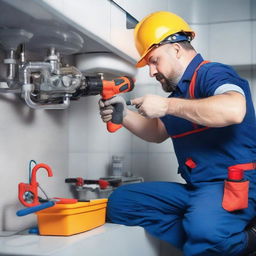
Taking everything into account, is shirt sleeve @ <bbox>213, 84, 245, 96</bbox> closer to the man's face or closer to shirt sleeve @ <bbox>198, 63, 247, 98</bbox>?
shirt sleeve @ <bbox>198, 63, 247, 98</bbox>

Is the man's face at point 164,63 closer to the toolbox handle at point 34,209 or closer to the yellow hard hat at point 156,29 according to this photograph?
the yellow hard hat at point 156,29

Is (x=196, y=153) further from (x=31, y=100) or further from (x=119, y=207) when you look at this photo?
(x=31, y=100)

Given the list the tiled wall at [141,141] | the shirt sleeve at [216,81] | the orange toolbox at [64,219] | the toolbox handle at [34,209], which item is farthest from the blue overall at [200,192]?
the tiled wall at [141,141]

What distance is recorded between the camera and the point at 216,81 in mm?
1496

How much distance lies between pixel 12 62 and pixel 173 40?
0.59m

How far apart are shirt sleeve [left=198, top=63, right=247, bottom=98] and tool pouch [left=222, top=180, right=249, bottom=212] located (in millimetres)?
296

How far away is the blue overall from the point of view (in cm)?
151

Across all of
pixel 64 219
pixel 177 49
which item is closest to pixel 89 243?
pixel 64 219

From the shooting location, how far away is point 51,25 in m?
1.45

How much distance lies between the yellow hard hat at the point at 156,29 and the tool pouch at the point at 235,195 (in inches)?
22.6

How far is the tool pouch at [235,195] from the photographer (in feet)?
4.91

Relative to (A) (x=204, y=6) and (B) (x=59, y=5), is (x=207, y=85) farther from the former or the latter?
(A) (x=204, y=6)

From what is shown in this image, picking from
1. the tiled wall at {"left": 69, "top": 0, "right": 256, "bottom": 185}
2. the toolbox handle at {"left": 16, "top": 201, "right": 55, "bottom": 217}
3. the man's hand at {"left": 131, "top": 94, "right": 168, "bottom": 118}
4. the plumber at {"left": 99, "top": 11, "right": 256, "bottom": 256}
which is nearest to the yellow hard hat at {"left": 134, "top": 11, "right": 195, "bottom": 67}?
the plumber at {"left": 99, "top": 11, "right": 256, "bottom": 256}

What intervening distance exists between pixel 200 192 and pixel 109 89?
480 mm
